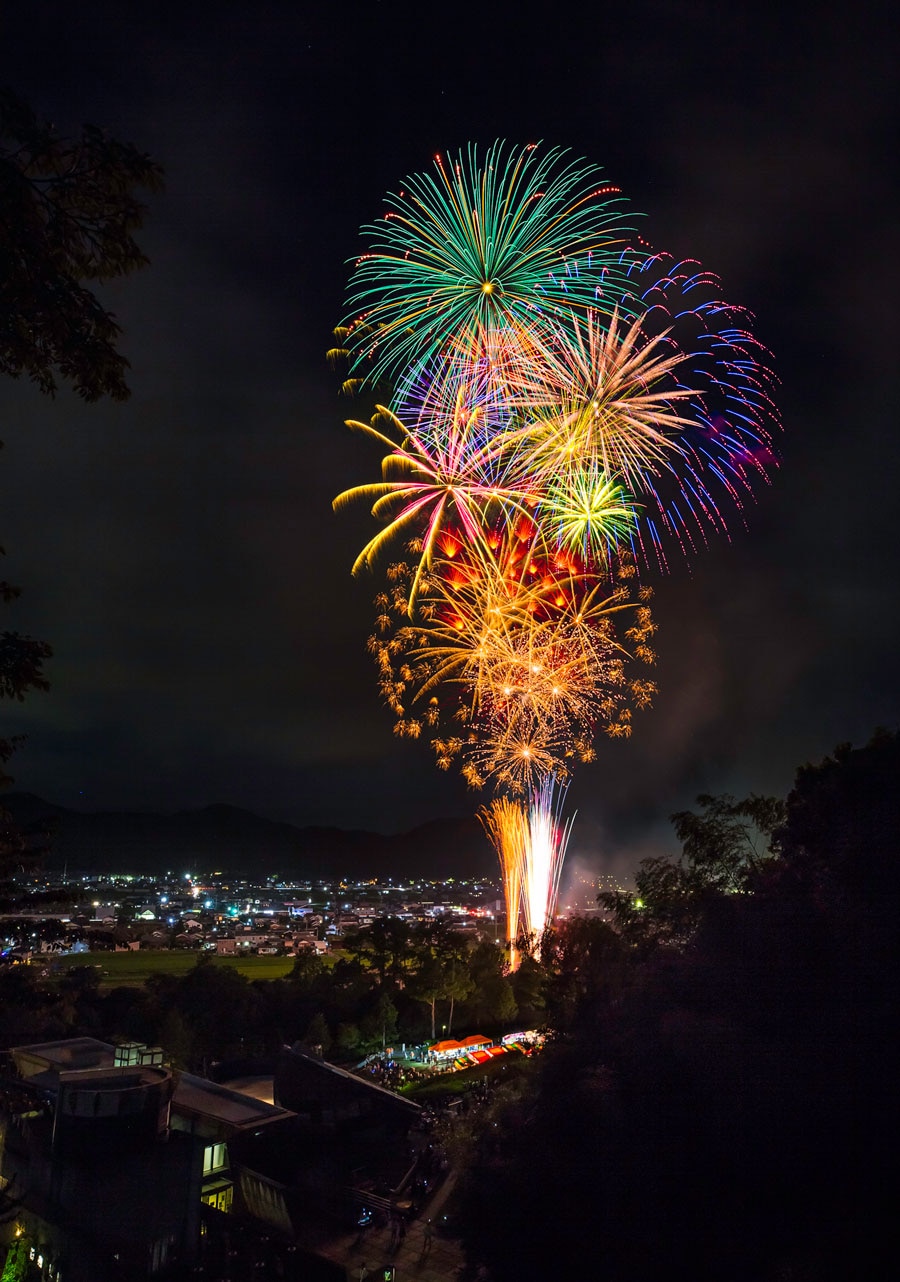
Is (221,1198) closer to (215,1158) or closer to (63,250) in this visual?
(215,1158)

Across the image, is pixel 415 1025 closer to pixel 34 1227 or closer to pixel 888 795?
pixel 34 1227

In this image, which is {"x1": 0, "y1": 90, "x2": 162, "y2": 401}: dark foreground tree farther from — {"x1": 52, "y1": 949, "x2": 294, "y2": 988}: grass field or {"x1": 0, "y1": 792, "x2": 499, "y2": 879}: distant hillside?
{"x1": 0, "y1": 792, "x2": 499, "y2": 879}: distant hillside

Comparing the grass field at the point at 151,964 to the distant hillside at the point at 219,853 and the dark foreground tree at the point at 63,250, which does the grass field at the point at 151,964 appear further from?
the distant hillside at the point at 219,853

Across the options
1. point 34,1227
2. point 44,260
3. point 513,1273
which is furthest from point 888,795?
point 34,1227

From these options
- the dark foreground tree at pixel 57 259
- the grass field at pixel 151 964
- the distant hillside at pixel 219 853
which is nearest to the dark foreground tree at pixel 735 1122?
the dark foreground tree at pixel 57 259

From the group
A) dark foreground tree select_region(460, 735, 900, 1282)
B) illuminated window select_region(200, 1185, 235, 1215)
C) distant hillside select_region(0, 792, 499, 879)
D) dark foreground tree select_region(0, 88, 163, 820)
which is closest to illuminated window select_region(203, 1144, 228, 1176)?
illuminated window select_region(200, 1185, 235, 1215)

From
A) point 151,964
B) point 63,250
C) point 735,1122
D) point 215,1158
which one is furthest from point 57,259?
point 151,964

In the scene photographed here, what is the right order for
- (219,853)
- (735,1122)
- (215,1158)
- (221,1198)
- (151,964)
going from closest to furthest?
(735,1122)
(221,1198)
(215,1158)
(151,964)
(219,853)
